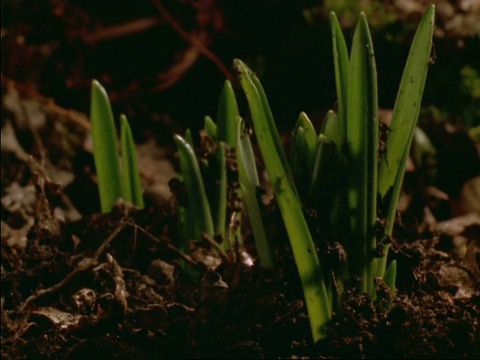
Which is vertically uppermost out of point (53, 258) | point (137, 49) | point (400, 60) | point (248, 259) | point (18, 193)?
point (137, 49)

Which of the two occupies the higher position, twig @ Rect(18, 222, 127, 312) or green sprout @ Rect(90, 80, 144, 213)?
green sprout @ Rect(90, 80, 144, 213)

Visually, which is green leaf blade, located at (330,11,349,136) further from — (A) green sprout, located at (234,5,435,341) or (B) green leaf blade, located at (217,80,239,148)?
(B) green leaf blade, located at (217,80,239,148)

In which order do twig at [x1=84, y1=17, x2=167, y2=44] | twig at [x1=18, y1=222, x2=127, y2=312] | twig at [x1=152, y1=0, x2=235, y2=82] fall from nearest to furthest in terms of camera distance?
1. twig at [x1=18, y1=222, x2=127, y2=312]
2. twig at [x1=152, y1=0, x2=235, y2=82]
3. twig at [x1=84, y1=17, x2=167, y2=44]

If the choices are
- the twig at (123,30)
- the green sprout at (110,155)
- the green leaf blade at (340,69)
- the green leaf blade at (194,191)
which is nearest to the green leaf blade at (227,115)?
the green leaf blade at (194,191)

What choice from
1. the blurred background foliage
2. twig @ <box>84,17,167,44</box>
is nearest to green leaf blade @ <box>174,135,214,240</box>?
the blurred background foliage

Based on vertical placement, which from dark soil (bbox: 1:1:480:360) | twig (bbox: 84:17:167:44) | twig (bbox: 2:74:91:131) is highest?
twig (bbox: 84:17:167:44)

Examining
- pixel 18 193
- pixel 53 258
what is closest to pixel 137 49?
pixel 18 193

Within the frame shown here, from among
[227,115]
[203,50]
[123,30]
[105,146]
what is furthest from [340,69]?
[123,30]

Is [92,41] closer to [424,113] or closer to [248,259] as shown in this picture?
[424,113]
